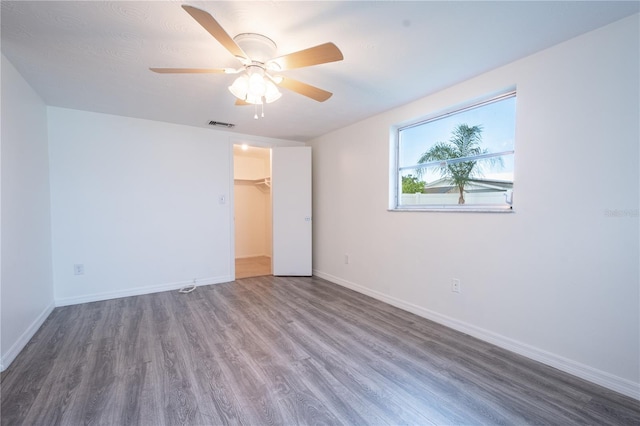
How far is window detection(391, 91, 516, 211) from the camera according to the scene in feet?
7.28

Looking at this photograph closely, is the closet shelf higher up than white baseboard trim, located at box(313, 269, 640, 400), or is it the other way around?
the closet shelf

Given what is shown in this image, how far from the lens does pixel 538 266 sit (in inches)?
76.7

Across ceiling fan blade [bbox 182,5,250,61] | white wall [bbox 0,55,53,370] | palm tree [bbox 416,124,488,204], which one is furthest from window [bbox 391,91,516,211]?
white wall [bbox 0,55,53,370]

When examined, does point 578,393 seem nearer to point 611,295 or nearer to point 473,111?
point 611,295

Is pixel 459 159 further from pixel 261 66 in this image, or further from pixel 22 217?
pixel 22 217

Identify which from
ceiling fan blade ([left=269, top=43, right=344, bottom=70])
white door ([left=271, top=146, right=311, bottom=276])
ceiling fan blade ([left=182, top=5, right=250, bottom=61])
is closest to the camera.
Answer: ceiling fan blade ([left=182, top=5, right=250, bottom=61])

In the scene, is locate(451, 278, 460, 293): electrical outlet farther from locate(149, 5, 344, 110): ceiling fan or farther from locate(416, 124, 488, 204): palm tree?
locate(149, 5, 344, 110): ceiling fan

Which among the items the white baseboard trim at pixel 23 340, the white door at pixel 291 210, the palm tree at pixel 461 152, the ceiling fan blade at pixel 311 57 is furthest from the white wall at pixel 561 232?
the white baseboard trim at pixel 23 340

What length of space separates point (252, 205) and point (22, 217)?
12.5ft

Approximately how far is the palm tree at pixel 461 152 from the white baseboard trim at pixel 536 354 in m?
1.14

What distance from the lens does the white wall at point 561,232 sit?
1603mm

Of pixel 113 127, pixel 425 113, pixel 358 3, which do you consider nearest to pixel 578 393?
pixel 425 113

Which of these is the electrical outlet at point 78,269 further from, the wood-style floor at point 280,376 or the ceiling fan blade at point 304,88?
the ceiling fan blade at point 304,88

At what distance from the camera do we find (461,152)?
253 cm
